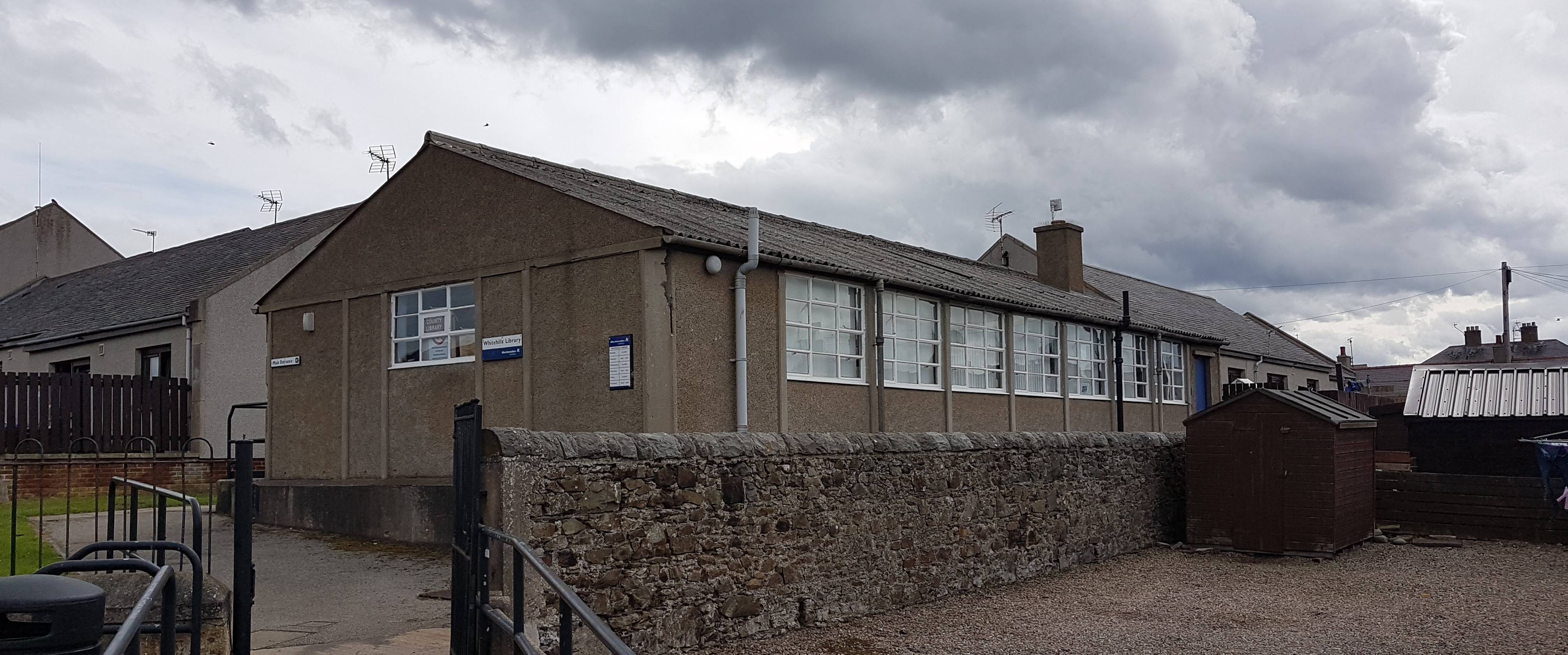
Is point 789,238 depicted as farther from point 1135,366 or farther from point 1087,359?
point 1135,366

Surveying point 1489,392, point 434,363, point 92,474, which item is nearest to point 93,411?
point 92,474

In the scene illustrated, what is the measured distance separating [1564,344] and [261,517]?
80287 millimetres

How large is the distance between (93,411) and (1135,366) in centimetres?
1927

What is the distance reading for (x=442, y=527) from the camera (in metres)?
14.1

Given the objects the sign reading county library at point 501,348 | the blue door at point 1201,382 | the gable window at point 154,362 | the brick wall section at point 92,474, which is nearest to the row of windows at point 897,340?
the sign reading county library at point 501,348

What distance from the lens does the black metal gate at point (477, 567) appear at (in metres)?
5.59

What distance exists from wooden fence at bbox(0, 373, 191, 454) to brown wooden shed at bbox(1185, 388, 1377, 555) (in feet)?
54.9

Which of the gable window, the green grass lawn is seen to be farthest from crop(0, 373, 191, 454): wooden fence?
the green grass lawn

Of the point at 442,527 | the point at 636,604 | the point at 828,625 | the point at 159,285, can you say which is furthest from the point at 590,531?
the point at 159,285

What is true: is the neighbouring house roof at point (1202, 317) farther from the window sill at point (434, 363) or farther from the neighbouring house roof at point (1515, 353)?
the neighbouring house roof at point (1515, 353)

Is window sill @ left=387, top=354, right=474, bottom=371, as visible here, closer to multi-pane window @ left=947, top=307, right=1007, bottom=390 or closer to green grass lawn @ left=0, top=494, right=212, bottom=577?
green grass lawn @ left=0, top=494, right=212, bottom=577

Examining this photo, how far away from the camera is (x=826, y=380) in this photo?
15.1 meters

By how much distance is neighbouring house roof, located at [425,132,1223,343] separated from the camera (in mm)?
14086

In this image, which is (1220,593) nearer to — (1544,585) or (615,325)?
(1544,585)
